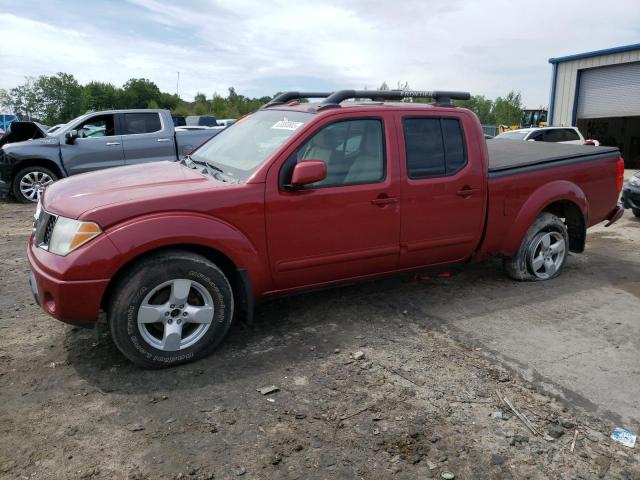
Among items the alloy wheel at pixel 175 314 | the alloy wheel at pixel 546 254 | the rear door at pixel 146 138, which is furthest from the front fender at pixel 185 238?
the rear door at pixel 146 138

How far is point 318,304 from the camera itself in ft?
14.7

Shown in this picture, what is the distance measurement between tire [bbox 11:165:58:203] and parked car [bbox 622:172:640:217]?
10460 mm

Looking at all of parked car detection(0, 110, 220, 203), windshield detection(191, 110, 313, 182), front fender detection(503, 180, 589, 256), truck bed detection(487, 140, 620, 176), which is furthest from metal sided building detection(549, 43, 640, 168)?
windshield detection(191, 110, 313, 182)

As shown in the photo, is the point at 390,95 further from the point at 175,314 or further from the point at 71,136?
the point at 71,136

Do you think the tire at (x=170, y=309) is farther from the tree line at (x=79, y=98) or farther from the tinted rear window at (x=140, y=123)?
the tree line at (x=79, y=98)

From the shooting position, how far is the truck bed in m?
4.76

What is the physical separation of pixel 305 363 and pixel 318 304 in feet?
3.52

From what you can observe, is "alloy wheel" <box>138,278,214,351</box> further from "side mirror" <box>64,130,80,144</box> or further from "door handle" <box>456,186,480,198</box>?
"side mirror" <box>64,130,80,144</box>

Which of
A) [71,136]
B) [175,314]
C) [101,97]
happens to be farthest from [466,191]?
[101,97]

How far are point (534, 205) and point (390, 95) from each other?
1789mm

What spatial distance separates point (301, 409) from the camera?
293cm

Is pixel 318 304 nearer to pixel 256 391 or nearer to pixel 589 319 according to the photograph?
pixel 256 391

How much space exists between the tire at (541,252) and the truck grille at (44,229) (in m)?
4.07

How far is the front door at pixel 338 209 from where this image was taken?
362 cm
